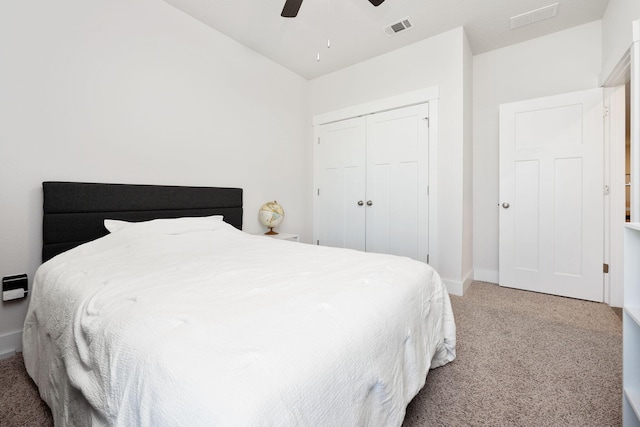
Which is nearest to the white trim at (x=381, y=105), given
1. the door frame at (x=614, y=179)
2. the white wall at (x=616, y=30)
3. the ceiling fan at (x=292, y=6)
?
the ceiling fan at (x=292, y=6)

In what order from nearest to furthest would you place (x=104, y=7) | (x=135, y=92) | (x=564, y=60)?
(x=104, y=7) → (x=135, y=92) → (x=564, y=60)

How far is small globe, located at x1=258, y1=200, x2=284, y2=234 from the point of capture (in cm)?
318

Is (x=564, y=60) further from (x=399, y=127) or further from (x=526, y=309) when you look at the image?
(x=526, y=309)

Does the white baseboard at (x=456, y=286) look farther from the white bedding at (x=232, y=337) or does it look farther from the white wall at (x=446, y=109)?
the white bedding at (x=232, y=337)

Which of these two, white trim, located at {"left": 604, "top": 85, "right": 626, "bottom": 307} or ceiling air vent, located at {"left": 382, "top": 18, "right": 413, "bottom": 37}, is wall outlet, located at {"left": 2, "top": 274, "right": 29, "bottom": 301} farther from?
white trim, located at {"left": 604, "top": 85, "right": 626, "bottom": 307}

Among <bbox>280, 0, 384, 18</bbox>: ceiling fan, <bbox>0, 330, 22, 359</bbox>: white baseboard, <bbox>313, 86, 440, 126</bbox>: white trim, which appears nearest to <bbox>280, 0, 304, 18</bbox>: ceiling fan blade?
<bbox>280, 0, 384, 18</bbox>: ceiling fan

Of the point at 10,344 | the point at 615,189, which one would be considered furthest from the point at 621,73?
the point at 10,344

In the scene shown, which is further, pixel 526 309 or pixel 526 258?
pixel 526 258

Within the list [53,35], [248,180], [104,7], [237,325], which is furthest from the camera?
[248,180]

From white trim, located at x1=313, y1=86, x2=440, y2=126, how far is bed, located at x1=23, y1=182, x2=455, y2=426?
2159mm

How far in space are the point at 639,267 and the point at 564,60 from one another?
9.05 feet

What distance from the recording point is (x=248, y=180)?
3.17 meters

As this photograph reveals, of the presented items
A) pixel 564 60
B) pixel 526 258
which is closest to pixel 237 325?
pixel 526 258

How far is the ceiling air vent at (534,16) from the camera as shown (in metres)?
2.54
